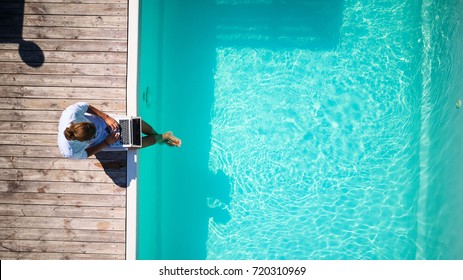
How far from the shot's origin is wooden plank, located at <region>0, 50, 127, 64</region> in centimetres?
408

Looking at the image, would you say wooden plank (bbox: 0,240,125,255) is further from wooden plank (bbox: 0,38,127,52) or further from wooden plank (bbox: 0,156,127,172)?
wooden plank (bbox: 0,38,127,52)

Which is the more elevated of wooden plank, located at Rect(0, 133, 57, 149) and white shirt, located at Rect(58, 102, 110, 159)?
white shirt, located at Rect(58, 102, 110, 159)

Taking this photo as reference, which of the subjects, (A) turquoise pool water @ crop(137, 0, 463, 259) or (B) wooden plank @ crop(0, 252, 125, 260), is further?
(A) turquoise pool water @ crop(137, 0, 463, 259)

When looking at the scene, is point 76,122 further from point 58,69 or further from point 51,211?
point 51,211

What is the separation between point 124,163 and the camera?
4.02m

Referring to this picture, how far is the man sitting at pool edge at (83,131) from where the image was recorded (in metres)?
3.01

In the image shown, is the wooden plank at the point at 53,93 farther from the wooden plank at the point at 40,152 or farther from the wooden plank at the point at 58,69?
the wooden plank at the point at 40,152

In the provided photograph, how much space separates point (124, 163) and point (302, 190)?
105 inches

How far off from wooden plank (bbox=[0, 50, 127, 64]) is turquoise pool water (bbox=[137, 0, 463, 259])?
3.69ft

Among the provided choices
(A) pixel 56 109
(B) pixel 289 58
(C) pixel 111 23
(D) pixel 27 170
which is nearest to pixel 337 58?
(B) pixel 289 58

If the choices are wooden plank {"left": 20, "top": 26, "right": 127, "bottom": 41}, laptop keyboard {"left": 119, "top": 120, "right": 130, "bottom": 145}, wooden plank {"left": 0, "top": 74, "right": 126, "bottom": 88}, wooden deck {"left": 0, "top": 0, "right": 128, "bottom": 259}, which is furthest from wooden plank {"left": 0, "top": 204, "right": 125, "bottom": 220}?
wooden plank {"left": 20, "top": 26, "right": 127, "bottom": 41}

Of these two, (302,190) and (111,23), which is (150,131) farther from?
(302,190)
